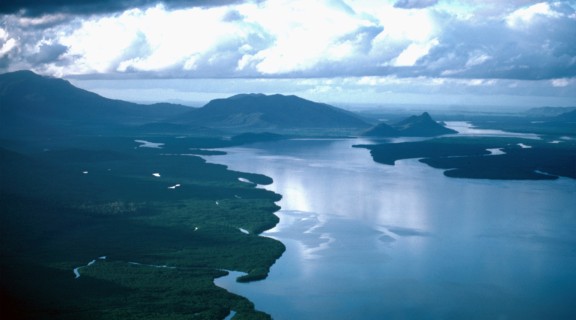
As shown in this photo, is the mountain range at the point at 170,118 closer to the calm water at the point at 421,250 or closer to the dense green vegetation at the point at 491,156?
the dense green vegetation at the point at 491,156

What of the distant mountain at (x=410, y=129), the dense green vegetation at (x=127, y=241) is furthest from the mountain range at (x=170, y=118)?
the dense green vegetation at (x=127, y=241)

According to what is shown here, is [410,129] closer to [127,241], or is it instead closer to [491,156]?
[491,156]

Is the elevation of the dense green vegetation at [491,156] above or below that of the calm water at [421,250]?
above

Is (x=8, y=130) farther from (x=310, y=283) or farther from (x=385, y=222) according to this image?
(x=310, y=283)

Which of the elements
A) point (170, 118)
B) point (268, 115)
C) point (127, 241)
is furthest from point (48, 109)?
point (127, 241)

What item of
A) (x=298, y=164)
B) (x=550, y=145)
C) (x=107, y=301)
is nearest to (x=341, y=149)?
(x=298, y=164)
